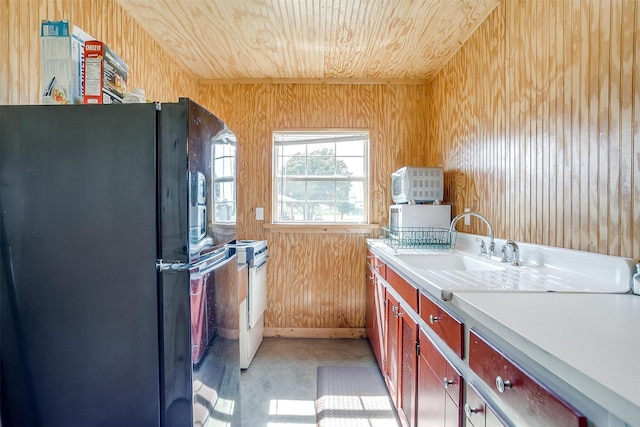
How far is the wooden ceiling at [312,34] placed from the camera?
6.03 ft

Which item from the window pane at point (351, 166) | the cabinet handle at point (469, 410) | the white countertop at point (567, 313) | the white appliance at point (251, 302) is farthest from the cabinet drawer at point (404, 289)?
the window pane at point (351, 166)

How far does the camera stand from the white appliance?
221 centimetres

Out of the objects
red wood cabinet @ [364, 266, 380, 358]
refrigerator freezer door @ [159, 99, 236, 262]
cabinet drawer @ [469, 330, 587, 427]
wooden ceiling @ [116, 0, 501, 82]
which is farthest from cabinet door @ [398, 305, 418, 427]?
wooden ceiling @ [116, 0, 501, 82]

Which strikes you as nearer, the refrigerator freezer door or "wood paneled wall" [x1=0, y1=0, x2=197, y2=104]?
the refrigerator freezer door

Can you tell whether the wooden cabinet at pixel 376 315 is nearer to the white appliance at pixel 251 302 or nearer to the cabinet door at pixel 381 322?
the cabinet door at pixel 381 322

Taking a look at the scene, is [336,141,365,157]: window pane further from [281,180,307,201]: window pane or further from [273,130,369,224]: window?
[281,180,307,201]: window pane

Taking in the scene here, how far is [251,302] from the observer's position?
2.28 metres

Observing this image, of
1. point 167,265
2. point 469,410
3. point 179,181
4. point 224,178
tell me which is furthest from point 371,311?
point 179,181

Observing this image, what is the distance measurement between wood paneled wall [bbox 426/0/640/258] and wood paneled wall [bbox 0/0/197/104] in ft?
7.76

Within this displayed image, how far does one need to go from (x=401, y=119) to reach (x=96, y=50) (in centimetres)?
243

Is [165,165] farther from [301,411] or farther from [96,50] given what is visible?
[301,411]

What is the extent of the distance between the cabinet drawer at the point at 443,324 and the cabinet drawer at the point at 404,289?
8 cm

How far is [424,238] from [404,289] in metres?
0.83

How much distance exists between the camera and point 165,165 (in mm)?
982
